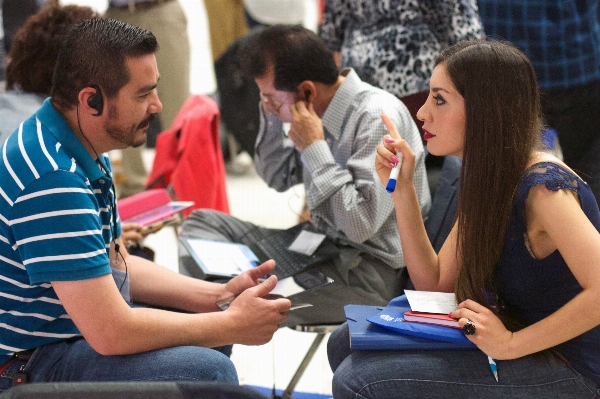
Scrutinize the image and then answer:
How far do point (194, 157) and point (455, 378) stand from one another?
2.03 meters

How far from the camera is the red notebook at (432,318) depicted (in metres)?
1.62

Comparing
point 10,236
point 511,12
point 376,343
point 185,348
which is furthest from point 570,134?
point 10,236

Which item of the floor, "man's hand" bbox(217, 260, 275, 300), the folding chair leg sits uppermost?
"man's hand" bbox(217, 260, 275, 300)

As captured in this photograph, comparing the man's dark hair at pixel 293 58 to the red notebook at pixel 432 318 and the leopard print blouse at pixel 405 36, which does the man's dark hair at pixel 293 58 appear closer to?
the leopard print blouse at pixel 405 36

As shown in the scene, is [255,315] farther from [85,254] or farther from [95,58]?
[95,58]

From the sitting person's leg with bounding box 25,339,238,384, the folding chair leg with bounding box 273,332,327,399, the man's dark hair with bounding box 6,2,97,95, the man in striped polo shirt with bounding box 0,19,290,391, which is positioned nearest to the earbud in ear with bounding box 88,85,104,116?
the man in striped polo shirt with bounding box 0,19,290,391

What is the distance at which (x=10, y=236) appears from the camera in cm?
164

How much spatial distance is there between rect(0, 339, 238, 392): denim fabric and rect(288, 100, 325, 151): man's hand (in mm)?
858

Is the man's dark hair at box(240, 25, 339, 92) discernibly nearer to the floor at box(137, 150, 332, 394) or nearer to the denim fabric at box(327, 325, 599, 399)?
the floor at box(137, 150, 332, 394)

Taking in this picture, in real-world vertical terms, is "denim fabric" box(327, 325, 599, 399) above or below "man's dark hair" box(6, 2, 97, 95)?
below

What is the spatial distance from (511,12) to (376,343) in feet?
5.42

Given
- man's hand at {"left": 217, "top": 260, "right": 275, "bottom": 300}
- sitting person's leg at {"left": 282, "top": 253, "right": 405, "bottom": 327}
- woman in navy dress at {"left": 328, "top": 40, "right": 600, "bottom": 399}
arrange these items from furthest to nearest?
1. sitting person's leg at {"left": 282, "top": 253, "right": 405, "bottom": 327}
2. man's hand at {"left": 217, "top": 260, "right": 275, "bottom": 300}
3. woman in navy dress at {"left": 328, "top": 40, "right": 600, "bottom": 399}

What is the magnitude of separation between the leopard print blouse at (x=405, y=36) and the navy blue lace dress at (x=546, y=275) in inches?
45.2

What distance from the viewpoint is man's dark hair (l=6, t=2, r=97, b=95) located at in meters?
2.58
